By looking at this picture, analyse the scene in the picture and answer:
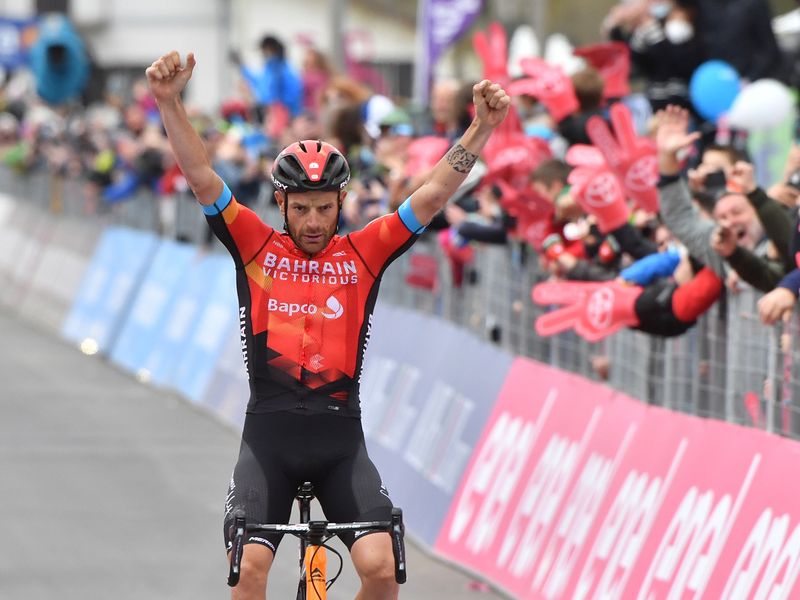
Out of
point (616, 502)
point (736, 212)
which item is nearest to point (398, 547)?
point (616, 502)

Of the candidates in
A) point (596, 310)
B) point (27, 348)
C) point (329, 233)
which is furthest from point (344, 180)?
point (27, 348)

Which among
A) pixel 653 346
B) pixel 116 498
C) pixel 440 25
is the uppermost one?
pixel 440 25

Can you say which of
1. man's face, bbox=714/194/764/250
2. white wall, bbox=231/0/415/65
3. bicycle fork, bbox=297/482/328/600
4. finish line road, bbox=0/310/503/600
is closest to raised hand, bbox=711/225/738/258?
man's face, bbox=714/194/764/250

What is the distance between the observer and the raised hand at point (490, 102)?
7.13 meters

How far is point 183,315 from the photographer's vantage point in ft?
63.1

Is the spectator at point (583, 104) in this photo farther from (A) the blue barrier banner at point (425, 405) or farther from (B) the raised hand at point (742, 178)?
(B) the raised hand at point (742, 178)

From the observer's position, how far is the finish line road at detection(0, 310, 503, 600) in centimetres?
1034

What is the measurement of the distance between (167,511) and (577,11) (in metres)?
32.0

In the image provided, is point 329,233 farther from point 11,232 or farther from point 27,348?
point 11,232

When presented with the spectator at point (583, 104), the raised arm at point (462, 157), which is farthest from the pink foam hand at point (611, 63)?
the raised arm at point (462, 157)

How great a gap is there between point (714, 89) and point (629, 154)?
3.02 m

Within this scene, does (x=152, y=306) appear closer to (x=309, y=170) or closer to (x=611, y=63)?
(x=611, y=63)

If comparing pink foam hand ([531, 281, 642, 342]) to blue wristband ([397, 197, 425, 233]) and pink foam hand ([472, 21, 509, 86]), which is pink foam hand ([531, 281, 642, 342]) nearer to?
blue wristband ([397, 197, 425, 233])

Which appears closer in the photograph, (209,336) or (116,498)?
(116,498)
